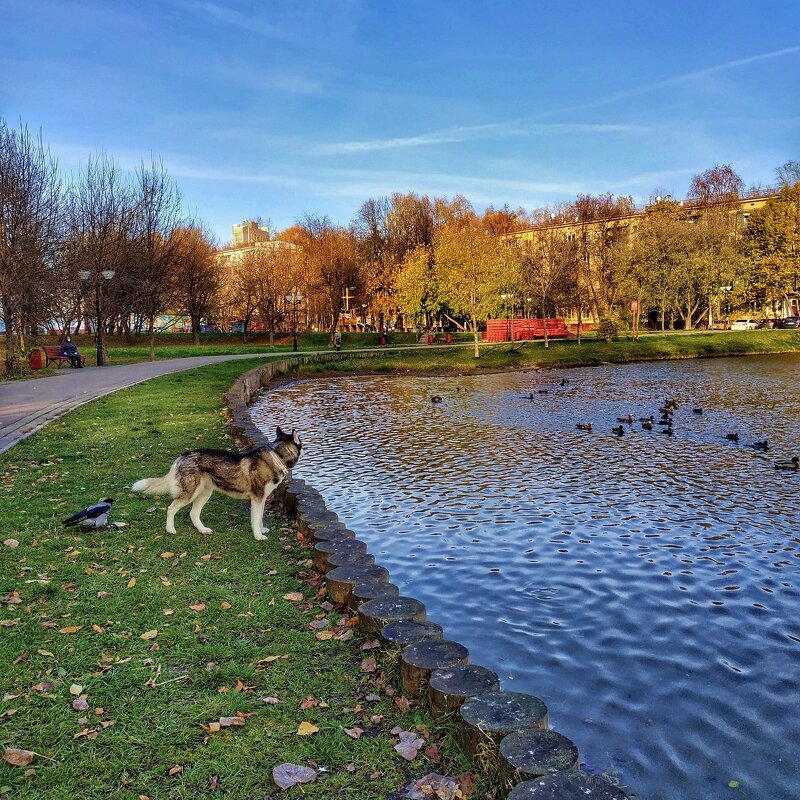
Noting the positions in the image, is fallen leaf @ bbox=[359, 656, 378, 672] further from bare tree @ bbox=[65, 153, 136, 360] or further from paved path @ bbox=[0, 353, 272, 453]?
bare tree @ bbox=[65, 153, 136, 360]

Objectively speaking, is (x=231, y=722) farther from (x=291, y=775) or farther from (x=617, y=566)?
(x=617, y=566)

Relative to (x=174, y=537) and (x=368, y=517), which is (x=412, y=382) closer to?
(x=368, y=517)

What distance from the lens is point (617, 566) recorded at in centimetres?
771

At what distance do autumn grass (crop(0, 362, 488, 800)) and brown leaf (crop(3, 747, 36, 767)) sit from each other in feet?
0.14

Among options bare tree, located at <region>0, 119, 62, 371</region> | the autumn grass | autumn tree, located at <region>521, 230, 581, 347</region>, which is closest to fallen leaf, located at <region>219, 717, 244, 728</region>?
the autumn grass

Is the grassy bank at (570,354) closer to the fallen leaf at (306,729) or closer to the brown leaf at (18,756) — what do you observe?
the fallen leaf at (306,729)

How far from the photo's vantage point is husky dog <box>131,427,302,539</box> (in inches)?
297

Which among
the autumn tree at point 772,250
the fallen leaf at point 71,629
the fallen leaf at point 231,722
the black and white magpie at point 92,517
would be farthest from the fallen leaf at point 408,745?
the autumn tree at point 772,250

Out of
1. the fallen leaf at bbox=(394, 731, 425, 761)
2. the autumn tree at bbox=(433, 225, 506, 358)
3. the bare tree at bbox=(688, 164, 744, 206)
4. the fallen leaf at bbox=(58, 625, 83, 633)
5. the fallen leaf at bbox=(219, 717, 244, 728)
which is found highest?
the bare tree at bbox=(688, 164, 744, 206)

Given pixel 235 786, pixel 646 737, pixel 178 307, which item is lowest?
pixel 646 737

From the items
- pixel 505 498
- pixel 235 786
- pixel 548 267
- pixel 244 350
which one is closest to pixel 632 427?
pixel 505 498

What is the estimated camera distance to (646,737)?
4555 millimetres

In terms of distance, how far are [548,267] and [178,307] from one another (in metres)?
35.7

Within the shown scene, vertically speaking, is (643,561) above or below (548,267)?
below
